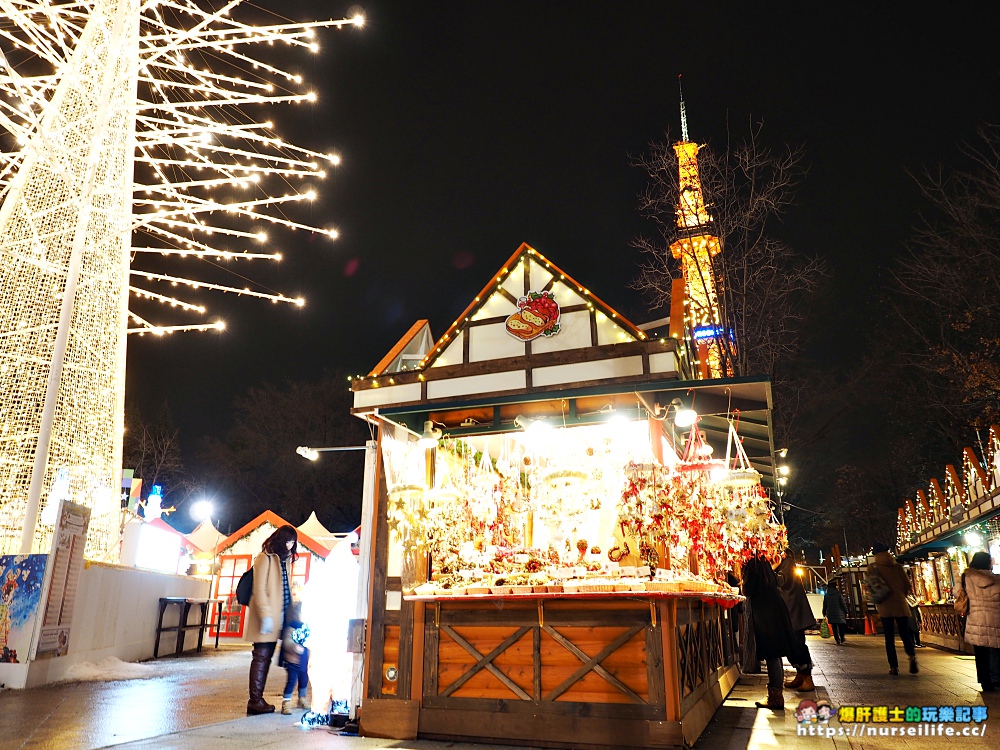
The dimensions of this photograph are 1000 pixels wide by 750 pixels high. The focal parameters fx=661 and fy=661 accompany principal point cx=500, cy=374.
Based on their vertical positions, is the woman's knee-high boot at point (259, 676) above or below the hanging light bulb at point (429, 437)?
below

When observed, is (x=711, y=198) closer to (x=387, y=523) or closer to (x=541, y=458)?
(x=541, y=458)

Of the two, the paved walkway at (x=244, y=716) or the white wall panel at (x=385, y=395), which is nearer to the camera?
the paved walkway at (x=244, y=716)

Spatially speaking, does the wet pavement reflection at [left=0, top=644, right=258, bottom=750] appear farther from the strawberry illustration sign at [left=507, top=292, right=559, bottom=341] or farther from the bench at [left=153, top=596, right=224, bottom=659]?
the strawberry illustration sign at [left=507, top=292, right=559, bottom=341]

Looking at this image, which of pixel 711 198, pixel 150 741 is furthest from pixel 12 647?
pixel 711 198

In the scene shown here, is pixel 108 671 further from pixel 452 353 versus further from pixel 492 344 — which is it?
pixel 492 344

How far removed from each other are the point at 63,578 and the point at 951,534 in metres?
16.1

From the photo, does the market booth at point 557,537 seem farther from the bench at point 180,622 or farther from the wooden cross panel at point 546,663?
the bench at point 180,622

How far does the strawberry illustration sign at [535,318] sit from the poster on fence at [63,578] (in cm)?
639

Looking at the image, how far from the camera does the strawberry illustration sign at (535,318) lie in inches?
358

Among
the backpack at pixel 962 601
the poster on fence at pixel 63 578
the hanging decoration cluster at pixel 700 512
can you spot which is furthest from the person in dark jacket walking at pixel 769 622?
the poster on fence at pixel 63 578

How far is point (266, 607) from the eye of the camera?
20.7ft

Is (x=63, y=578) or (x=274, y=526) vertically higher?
(x=274, y=526)

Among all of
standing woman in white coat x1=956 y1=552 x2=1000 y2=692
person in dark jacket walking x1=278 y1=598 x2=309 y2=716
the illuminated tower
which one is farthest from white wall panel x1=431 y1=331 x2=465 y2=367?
the illuminated tower

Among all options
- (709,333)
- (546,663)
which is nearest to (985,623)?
(546,663)
